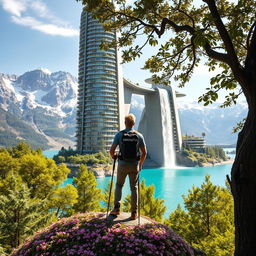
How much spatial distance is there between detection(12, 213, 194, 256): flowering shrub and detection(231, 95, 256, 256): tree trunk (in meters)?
1.34

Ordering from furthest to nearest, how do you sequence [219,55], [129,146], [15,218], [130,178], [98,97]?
[98,97] < [15,218] < [130,178] < [129,146] < [219,55]

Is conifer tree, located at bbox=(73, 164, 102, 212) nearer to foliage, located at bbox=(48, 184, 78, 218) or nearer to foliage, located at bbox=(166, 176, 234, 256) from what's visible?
foliage, located at bbox=(48, 184, 78, 218)

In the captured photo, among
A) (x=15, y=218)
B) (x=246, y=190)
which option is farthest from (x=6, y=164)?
(x=246, y=190)

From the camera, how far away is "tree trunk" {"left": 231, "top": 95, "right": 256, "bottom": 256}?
151 inches

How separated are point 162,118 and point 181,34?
110553 mm

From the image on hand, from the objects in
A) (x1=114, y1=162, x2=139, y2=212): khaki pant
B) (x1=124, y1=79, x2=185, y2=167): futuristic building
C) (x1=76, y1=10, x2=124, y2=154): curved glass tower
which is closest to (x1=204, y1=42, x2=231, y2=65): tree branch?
(x1=114, y1=162, x2=139, y2=212): khaki pant

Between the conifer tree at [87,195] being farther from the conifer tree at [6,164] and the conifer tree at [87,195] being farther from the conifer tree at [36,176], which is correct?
the conifer tree at [6,164]

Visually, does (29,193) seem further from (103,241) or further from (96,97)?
(96,97)

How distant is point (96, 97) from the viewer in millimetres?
92312

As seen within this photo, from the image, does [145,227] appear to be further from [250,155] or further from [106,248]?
[250,155]

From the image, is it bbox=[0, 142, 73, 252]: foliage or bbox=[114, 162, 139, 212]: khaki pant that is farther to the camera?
bbox=[0, 142, 73, 252]: foliage

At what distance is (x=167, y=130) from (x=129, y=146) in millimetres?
113310

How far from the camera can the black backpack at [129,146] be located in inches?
205

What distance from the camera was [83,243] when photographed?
4.41m
